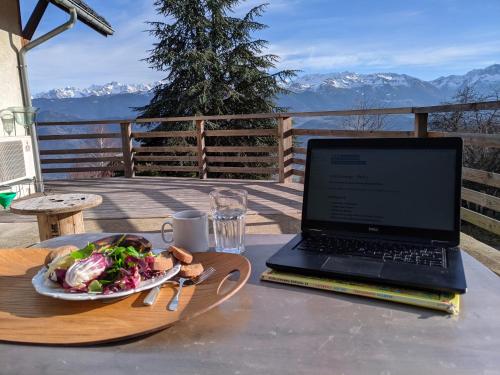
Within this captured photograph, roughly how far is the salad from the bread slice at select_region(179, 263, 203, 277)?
4 centimetres

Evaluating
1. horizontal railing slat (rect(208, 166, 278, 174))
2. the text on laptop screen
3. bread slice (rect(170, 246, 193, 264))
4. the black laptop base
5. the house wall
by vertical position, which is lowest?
horizontal railing slat (rect(208, 166, 278, 174))

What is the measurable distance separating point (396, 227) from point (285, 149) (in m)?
4.50

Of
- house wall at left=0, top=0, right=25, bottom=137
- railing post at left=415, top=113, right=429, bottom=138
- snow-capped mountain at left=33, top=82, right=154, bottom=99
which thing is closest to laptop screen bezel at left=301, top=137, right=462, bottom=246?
railing post at left=415, top=113, right=429, bottom=138

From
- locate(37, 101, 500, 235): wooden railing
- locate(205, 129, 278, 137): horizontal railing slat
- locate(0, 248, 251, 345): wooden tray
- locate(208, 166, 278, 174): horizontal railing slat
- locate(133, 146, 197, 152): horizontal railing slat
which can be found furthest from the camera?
locate(133, 146, 197, 152): horizontal railing slat

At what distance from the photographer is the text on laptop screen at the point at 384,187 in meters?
0.89

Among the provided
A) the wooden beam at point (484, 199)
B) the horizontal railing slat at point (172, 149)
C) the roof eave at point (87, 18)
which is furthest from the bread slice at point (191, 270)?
the horizontal railing slat at point (172, 149)

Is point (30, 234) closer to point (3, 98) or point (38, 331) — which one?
point (3, 98)

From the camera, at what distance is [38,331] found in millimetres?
602

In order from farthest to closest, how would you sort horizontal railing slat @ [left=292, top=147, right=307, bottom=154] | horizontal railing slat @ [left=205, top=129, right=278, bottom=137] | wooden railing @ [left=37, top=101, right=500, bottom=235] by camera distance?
horizontal railing slat @ [left=205, top=129, right=278, bottom=137]
horizontal railing slat @ [left=292, top=147, right=307, bottom=154]
wooden railing @ [left=37, top=101, right=500, bottom=235]

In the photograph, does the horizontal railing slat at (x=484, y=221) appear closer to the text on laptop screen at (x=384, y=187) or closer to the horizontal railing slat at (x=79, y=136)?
the text on laptop screen at (x=384, y=187)

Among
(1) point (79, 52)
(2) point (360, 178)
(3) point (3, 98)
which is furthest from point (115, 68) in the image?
(2) point (360, 178)

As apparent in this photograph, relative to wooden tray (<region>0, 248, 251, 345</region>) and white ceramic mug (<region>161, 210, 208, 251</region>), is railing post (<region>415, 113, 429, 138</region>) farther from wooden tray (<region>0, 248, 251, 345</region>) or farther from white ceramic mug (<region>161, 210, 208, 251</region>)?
wooden tray (<region>0, 248, 251, 345</region>)

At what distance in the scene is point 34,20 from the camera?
5.00 m

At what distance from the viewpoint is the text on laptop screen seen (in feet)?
2.91
